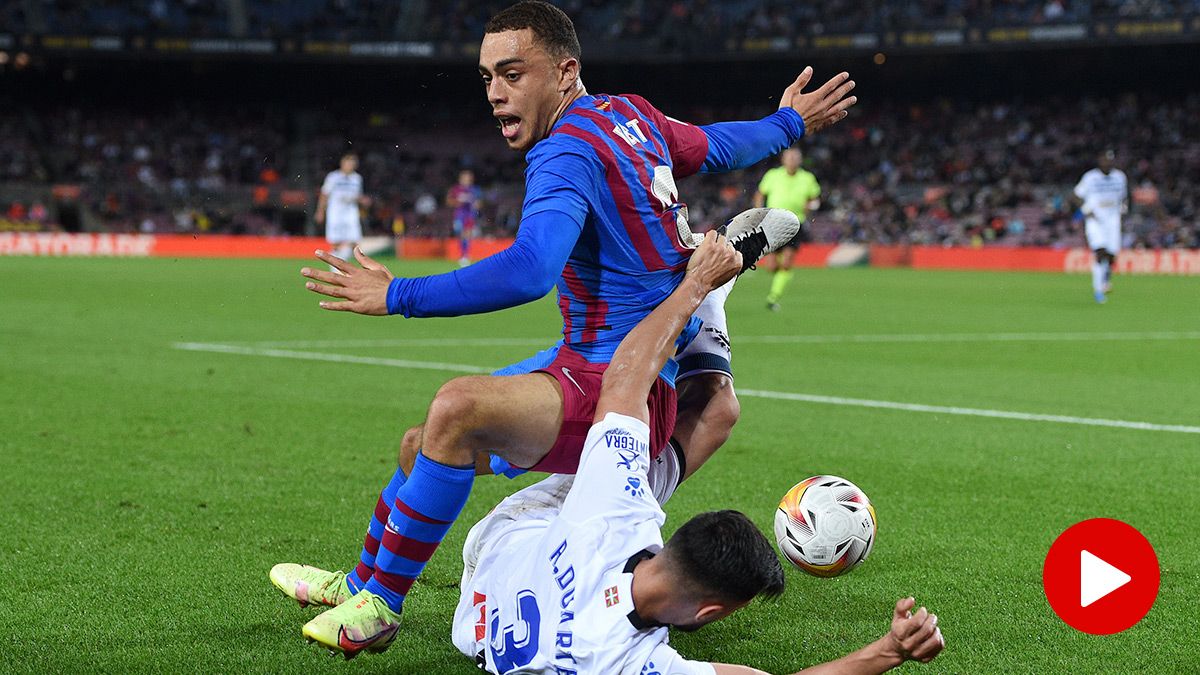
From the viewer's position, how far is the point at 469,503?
225 inches

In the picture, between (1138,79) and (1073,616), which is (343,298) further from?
(1138,79)

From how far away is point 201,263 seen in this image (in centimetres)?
2898

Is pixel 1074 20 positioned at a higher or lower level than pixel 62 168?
higher

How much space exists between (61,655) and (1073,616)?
2.86 m

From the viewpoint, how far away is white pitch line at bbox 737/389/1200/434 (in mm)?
7770

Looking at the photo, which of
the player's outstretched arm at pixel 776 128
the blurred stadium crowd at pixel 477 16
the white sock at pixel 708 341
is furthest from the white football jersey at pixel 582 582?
the blurred stadium crowd at pixel 477 16

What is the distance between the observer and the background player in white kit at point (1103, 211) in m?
19.0

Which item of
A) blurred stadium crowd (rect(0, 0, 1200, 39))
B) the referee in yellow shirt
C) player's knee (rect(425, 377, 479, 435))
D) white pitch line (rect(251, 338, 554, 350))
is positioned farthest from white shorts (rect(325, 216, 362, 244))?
player's knee (rect(425, 377, 479, 435))

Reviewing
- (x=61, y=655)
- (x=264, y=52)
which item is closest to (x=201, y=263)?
(x=264, y=52)

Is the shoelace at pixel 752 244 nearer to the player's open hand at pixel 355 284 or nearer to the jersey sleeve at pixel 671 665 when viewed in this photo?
the player's open hand at pixel 355 284

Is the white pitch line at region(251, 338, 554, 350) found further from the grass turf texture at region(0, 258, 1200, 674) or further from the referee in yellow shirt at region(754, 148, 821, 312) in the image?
the referee in yellow shirt at region(754, 148, 821, 312)

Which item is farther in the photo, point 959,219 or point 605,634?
point 959,219

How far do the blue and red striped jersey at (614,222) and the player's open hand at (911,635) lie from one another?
1.17 m

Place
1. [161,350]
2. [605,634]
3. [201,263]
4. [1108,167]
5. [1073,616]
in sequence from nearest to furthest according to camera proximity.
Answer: [605,634] < [1073,616] < [161,350] < [1108,167] < [201,263]
